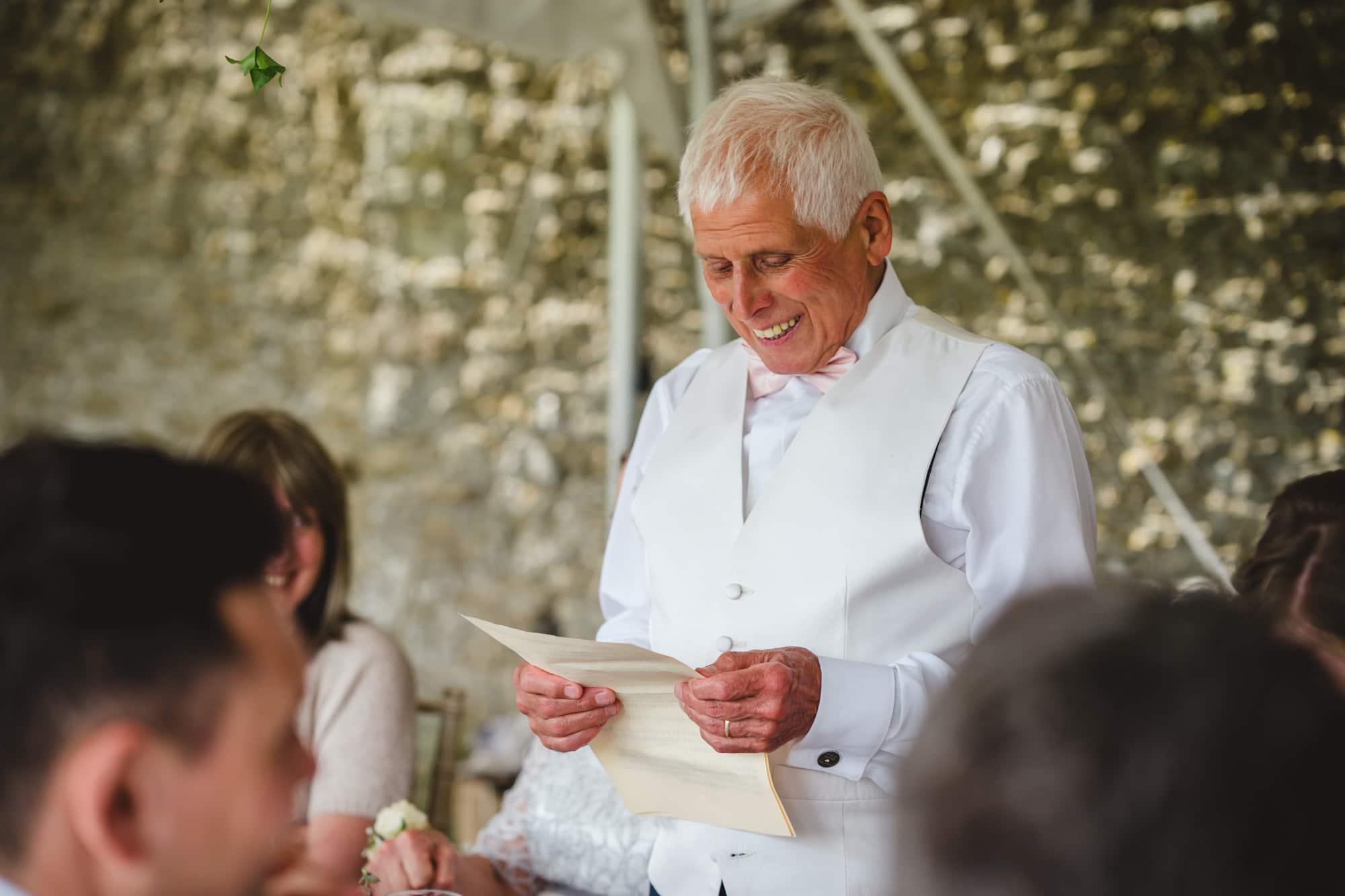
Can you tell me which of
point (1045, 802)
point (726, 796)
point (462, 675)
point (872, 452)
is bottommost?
point (462, 675)

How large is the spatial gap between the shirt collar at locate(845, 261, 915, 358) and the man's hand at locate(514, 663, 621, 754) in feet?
1.90

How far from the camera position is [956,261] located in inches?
173

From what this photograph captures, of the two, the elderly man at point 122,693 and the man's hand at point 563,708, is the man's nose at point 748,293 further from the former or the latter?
the elderly man at point 122,693

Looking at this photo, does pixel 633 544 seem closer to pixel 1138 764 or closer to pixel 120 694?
pixel 120 694

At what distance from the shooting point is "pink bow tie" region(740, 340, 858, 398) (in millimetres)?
1683

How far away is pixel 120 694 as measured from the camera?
2.32 ft

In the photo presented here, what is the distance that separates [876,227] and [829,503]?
394 millimetres

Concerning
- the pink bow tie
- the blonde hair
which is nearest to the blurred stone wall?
the blonde hair

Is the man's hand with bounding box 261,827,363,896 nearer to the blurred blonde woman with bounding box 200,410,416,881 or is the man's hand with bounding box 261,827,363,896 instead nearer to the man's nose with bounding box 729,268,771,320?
the man's nose with bounding box 729,268,771,320

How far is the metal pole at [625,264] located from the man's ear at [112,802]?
2690 millimetres

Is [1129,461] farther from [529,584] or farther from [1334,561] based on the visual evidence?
[1334,561]

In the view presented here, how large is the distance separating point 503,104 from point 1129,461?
274cm

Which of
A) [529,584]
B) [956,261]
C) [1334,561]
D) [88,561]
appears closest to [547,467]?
[529,584]

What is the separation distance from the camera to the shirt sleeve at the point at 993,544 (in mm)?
1414
